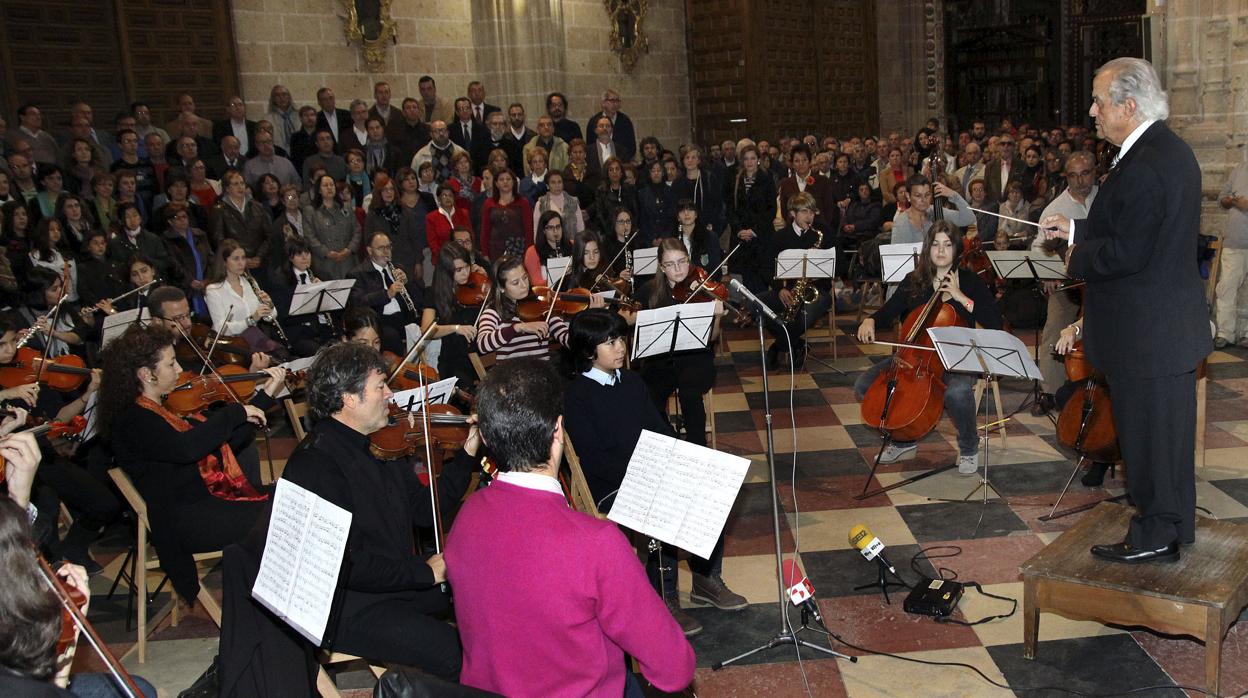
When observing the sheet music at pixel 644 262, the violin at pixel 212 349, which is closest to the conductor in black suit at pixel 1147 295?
the sheet music at pixel 644 262

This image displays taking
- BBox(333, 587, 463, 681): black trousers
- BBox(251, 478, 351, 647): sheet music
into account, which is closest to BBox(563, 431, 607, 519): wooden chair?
BBox(333, 587, 463, 681): black trousers

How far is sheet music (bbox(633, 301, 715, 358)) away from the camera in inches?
180

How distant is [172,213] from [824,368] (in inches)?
185

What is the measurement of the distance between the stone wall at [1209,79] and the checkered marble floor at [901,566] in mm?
2224

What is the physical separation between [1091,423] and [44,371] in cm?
504

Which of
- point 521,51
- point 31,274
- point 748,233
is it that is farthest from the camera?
point 521,51

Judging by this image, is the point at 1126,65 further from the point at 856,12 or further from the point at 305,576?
the point at 856,12

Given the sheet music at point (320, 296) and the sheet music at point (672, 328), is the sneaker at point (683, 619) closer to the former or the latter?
the sheet music at point (672, 328)

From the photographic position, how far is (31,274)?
652cm

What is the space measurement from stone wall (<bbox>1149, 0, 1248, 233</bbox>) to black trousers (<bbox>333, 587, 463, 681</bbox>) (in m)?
7.27

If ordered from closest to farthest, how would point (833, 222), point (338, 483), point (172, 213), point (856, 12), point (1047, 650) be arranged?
point (338, 483) < point (1047, 650) < point (172, 213) < point (833, 222) < point (856, 12)

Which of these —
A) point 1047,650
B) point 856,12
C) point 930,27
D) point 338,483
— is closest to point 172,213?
point 338,483

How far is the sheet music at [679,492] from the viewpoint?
2.66 m

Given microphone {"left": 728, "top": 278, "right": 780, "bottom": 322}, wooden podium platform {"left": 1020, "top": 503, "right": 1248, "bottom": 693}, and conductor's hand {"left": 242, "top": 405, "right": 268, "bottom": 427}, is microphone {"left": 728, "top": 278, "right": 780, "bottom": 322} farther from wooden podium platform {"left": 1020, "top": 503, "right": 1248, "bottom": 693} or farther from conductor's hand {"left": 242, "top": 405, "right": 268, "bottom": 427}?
conductor's hand {"left": 242, "top": 405, "right": 268, "bottom": 427}
